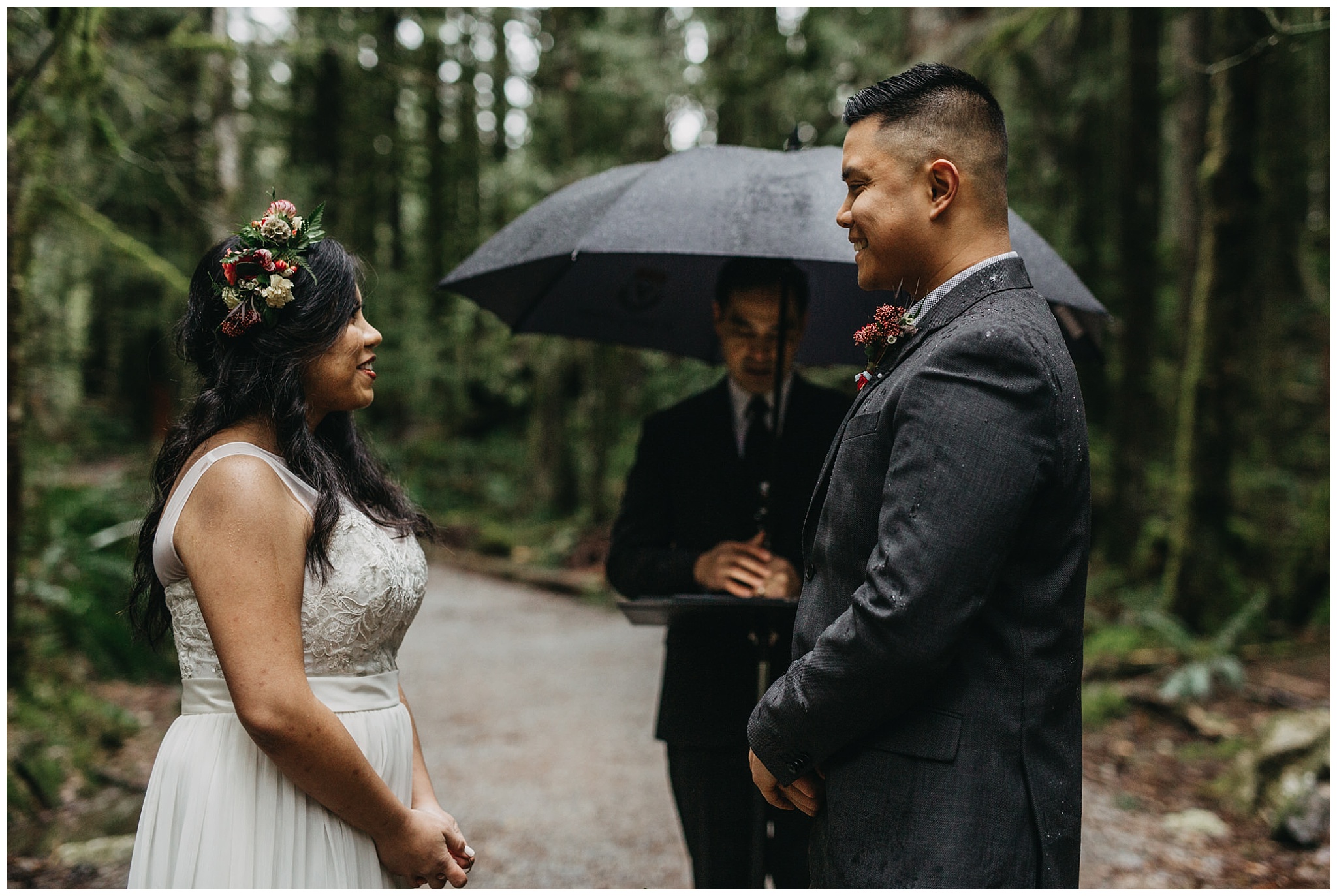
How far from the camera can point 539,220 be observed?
3262mm

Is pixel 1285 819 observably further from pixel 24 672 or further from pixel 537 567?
pixel 537 567

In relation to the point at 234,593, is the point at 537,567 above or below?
below

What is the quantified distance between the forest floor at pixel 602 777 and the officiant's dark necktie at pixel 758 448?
102 inches

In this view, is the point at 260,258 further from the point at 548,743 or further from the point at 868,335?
the point at 548,743

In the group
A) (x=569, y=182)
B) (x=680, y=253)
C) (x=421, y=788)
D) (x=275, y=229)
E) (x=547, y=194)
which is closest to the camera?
(x=275, y=229)

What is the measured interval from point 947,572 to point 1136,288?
11.2m

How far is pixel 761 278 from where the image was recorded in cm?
321

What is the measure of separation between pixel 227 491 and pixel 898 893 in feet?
4.99

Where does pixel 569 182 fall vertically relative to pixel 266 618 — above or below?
above

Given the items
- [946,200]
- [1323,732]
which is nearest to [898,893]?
[946,200]

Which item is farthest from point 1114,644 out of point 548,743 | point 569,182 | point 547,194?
point 547,194

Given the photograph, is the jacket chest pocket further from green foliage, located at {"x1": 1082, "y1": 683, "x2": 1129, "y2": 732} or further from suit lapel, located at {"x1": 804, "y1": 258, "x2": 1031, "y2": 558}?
green foliage, located at {"x1": 1082, "y1": 683, "x2": 1129, "y2": 732}

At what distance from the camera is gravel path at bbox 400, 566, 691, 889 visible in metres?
5.09

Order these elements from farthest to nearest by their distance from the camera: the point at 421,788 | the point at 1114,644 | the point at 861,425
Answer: the point at 1114,644 → the point at 421,788 → the point at 861,425
